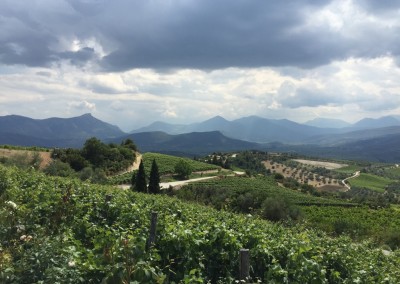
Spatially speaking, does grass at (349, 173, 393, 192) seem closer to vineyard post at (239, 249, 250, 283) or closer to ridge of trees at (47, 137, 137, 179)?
ridge of trees at (47, 137, 137, 179)

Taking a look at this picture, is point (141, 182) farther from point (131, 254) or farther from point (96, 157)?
point (131, 254)

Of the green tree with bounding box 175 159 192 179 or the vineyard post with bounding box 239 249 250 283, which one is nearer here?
the vineyard post with bounding box 239 249 250 283

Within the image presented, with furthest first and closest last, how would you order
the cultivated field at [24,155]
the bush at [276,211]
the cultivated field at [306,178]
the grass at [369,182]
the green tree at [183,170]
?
the grass at [369,182] < the cultivated field at [306,178] < the green tree at [183,170] < the cultivated field at [24,155] < the bush at [276,211]

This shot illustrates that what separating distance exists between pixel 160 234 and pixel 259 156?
15260 cm

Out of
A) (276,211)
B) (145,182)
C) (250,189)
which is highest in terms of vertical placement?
(145,182)

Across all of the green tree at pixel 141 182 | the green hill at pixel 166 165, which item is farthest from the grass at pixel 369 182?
the green tree at pixel 141 182

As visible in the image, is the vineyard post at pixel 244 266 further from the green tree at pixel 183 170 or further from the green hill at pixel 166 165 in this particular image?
the green tree at pixel 183 170

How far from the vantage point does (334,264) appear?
8.45m

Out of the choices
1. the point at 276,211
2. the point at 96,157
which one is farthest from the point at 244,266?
the point at 96,157

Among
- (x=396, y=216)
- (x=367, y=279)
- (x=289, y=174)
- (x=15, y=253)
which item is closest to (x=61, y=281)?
(x=15, y=253)

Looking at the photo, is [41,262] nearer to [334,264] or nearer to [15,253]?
[15,253]

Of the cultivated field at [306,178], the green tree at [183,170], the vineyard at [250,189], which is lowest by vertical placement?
the cultivated field at [306,178]

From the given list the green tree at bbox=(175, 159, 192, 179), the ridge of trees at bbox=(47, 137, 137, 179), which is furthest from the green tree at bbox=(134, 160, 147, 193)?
the green tree at bbox=(175, 159, 192, 179)

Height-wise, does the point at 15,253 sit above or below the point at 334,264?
above
